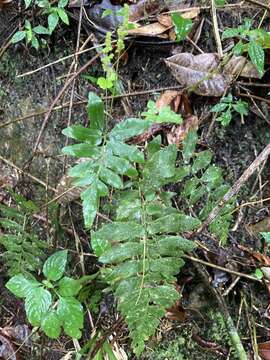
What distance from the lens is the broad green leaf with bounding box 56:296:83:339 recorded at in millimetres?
1915

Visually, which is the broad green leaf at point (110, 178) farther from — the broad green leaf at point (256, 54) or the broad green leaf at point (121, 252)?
the broad green leaf at point (256, 54)

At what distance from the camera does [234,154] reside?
2.11 metres

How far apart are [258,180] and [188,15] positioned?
2.57 feet

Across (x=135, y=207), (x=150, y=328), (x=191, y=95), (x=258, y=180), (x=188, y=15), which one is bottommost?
(x=150, y=328)

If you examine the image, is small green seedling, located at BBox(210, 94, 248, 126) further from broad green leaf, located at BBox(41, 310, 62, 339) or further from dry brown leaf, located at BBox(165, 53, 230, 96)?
broad green leaf, located at BBox(41, 310, 62, 339)

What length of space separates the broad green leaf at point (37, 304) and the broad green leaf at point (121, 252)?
0.39 m

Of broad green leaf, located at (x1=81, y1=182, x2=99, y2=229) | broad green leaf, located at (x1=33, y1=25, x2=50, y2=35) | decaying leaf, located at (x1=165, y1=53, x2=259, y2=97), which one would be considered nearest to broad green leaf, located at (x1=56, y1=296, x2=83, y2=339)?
broad green leaf, located at (x1=81, y1=182, x2=99, y2=229)

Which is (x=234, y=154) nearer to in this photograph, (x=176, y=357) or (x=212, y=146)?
(x=212, y=146)

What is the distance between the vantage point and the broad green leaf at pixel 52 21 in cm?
229

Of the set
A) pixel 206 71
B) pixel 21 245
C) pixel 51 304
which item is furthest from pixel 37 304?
pixel 206 71

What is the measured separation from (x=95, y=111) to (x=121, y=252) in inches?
19.4

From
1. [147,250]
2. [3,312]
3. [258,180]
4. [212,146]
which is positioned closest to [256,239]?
[258,180]

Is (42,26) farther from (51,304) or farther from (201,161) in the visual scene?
(51,304)

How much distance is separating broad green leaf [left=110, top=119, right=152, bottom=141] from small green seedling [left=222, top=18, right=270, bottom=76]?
0.56m
